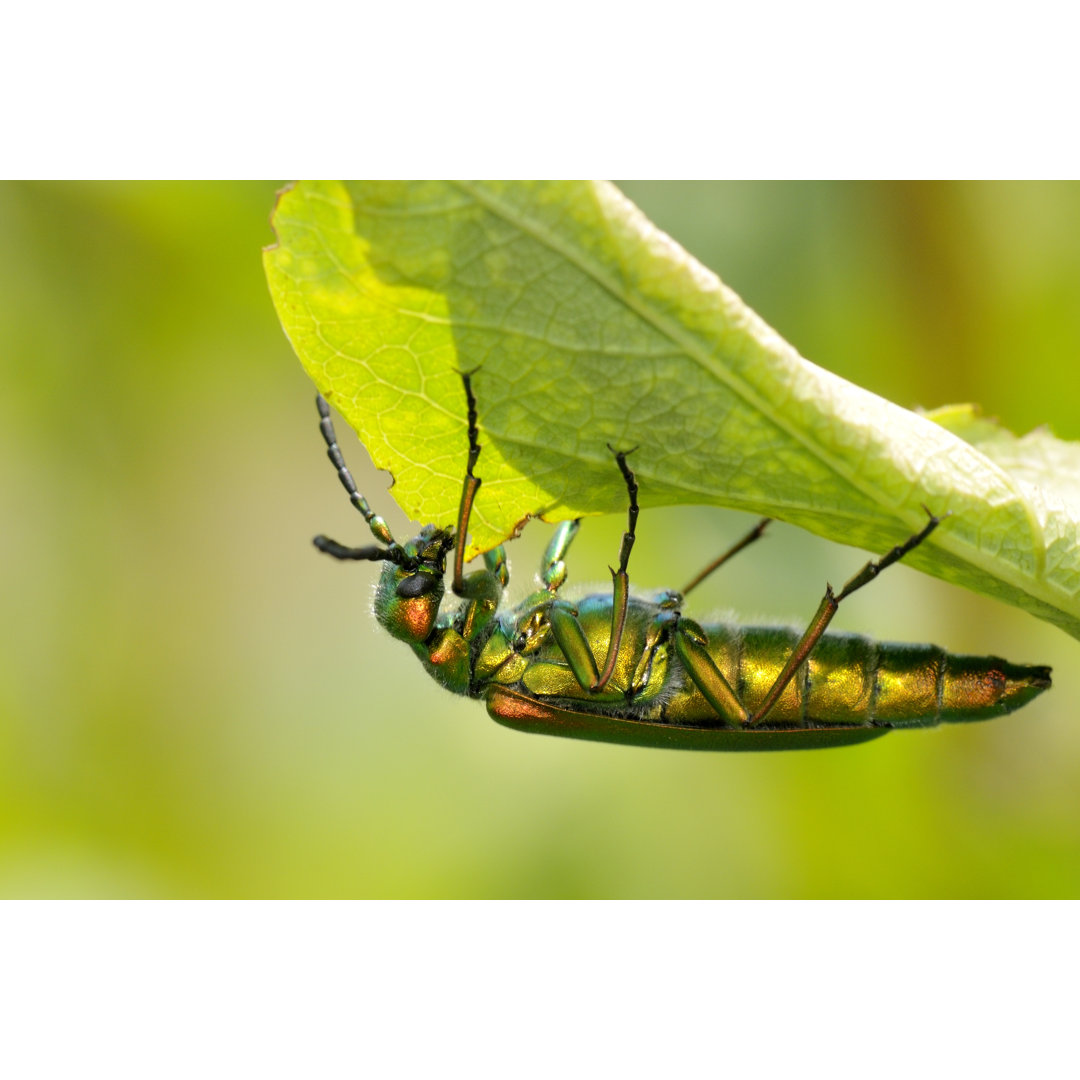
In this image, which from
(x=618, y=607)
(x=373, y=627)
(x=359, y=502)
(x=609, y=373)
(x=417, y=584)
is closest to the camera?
(x=609, y=373)

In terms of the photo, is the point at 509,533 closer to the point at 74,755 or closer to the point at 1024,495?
the point at 1024,495

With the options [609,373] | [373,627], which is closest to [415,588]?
[373,627]

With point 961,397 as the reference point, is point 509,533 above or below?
below

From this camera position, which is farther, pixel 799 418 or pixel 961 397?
pixel 961 397

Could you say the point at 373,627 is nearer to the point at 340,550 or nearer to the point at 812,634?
the point at 340,550

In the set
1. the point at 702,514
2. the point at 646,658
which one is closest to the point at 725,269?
the point at 702,514

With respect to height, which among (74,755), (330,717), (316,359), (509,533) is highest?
(316,359)

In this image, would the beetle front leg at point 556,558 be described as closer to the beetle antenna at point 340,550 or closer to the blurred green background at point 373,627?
the beetle antenna at point 340,550

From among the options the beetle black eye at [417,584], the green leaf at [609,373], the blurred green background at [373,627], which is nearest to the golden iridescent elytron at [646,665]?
the beetle black eye at [417,584]
